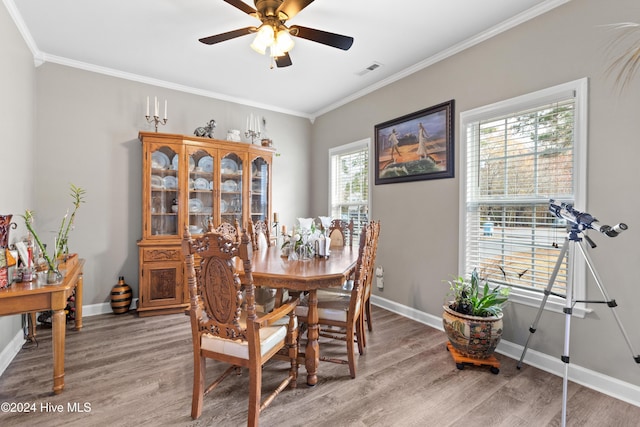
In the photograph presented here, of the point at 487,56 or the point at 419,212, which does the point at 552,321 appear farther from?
the point at 487,56

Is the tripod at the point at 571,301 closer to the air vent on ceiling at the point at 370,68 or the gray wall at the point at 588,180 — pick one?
the gray wall at the point at 588,180

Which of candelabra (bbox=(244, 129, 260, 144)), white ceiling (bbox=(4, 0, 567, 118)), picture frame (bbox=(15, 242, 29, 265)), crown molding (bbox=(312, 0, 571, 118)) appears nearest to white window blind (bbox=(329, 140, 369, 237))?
crown molding (bbox=(312, 0, 571, 118))

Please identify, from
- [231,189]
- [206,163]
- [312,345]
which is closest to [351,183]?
[231,189]

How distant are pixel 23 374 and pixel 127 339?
0.72m

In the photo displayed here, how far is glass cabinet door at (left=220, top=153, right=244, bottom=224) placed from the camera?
406cm

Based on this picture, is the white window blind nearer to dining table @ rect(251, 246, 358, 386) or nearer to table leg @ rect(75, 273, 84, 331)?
dining table @ rect(251, 246, 358, 386)

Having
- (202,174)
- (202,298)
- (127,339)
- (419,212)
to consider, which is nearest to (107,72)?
(202,174)

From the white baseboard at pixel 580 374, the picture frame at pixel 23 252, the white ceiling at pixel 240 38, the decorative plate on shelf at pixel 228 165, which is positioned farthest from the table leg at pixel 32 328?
the white baseboard at pixel 580 374

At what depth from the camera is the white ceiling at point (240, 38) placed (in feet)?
7.83

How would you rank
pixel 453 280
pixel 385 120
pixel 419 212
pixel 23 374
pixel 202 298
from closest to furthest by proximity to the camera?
pixel 202 298
pixel 23 374
pixel 453 280
pixel 419 212
pixel 385 120

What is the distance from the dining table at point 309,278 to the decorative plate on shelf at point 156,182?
1999mm

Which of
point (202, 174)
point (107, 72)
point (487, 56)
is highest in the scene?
point (107, 72)

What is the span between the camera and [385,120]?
3752 mm

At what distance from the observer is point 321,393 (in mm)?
1999
